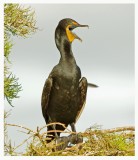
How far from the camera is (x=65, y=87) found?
8.91ft

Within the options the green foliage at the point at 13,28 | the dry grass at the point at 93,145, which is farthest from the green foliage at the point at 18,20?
the dry grass at the point at 93,145

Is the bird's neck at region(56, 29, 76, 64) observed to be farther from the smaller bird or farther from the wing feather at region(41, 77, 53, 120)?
the wing feather at region(41, 77, 53, 120)

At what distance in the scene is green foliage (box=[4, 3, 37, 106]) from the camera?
8.96 ft

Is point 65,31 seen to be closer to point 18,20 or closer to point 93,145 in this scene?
point 18,20

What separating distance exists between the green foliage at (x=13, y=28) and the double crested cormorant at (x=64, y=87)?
0.18 meters

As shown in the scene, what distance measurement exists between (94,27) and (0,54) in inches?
22.2

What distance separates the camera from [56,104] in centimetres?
275

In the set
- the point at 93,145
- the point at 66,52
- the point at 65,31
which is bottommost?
the point at 93,145

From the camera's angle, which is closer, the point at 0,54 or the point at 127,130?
the point at 127,130

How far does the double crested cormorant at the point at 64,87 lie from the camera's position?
2.72 m

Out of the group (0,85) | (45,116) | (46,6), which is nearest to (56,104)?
(45,116)

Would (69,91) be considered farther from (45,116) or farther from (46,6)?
(46,6)

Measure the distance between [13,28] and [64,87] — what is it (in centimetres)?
46

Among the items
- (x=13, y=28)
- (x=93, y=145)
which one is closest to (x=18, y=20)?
(x=13, y=28)
